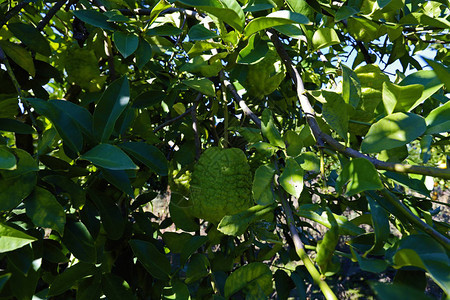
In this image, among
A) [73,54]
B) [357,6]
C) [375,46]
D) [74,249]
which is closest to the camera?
[74,249]

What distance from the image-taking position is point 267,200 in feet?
1.67

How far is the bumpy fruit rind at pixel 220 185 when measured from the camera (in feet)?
2.14

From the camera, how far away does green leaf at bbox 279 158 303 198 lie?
1.64 ft

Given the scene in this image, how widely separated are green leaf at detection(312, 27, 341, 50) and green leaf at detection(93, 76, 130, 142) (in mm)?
330

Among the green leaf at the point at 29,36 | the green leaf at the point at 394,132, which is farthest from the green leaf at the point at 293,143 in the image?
the green leaf at the point at 29,36

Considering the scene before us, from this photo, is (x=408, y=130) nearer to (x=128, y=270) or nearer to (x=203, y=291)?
(x=203, y=291)

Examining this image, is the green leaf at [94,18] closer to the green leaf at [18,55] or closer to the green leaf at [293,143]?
the green leaf at [18,55]

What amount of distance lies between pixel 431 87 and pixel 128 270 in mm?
714

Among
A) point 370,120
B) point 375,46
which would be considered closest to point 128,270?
point 370,120

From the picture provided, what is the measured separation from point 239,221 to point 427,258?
0.24 metres

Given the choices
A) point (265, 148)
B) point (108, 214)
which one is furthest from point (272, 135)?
point (108, 214)

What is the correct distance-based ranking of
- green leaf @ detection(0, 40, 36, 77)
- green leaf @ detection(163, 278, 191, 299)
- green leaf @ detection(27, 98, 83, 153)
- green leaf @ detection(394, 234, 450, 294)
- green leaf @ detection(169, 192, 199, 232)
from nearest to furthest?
green leaf @ detection(394, 234, 450, 294) < green leaf @ detection(27, 98, 83, 153) < green leaf @ detection(163, 278, 191, 299) < green leaf @ detection(169, 192, 199, 232) < green leaf @ detection(0, 40, 36, 77)

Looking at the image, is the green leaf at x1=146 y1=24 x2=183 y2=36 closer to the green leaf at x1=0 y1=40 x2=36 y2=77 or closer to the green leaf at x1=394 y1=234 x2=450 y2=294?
the green leaf at x1=0 y1=40 x2=36 y2=77

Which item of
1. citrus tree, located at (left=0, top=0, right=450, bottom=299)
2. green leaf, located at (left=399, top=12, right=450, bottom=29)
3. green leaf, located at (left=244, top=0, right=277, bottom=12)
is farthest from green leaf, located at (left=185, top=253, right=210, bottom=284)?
green leaf, located at (left=399, top=12, right=450, bottom=29)
